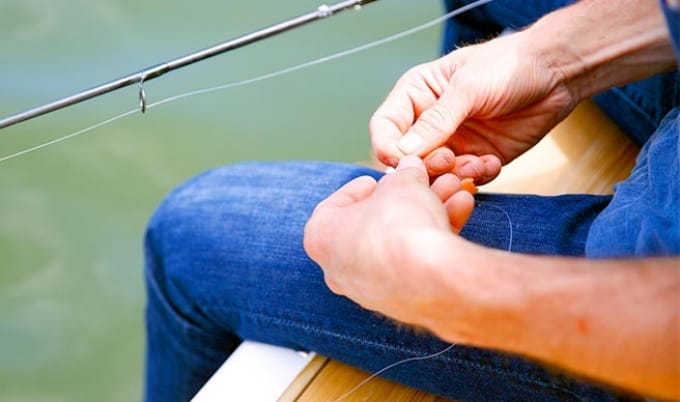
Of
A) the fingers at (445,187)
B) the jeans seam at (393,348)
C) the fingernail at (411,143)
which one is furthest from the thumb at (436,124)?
the jeans seam at (393,348)

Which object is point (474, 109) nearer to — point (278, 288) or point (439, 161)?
point (439, 161)

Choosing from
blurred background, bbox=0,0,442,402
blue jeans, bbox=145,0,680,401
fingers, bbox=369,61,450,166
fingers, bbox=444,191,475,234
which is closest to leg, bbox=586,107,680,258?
blue jeans, bbox=145,0,680,401

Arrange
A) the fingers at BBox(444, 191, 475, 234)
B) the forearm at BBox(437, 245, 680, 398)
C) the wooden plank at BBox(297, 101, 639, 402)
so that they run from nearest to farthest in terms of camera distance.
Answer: the forearm at BBox(437, 245, 680, 398) → the fingers at BBox(444, 191, 475, 234) → the wooden plank at BBox(297, 101, 639, 402)

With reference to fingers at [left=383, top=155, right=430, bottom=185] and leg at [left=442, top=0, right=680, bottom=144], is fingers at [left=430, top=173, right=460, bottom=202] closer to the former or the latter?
fingers at [left=383, top=155, right=430, bottom=185]

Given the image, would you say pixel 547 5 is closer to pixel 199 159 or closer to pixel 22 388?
pixel 199 159

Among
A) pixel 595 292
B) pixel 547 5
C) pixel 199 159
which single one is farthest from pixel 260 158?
pixel 595 292

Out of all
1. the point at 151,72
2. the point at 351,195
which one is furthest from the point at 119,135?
the point at 351,195

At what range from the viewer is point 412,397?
0.92 meters

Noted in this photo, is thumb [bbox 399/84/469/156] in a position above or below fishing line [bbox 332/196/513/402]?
above

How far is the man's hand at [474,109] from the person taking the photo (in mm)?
922

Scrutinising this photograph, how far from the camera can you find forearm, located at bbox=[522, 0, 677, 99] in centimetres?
95

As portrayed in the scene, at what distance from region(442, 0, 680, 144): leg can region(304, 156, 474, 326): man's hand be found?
427mm

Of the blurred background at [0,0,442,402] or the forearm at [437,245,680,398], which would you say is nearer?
the forearm at [437,245,680,398]

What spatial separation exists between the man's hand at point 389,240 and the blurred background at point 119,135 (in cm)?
93
